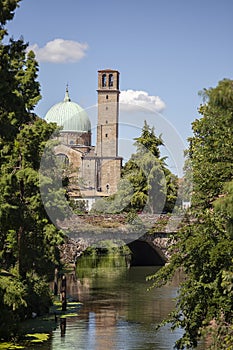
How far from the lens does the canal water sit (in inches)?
1052

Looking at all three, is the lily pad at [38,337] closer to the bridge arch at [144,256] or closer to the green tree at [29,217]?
the green tree at [29,217]

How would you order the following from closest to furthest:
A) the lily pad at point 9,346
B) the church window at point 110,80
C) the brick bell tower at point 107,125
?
the lily pad at point 9,346, the brick bell tower at point 107,125, the church window at point 110,80

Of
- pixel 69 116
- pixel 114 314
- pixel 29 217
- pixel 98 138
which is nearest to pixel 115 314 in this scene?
pixel 114 314

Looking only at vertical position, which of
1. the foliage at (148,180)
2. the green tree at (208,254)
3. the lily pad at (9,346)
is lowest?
the lily pad at (9,346)

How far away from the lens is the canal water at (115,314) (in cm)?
2672

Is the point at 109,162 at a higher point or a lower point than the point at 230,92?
higher

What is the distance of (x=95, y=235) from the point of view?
5494cm

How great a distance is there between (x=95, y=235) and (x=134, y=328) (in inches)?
992

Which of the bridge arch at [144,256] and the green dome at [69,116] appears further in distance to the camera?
the green dome at [69,116]

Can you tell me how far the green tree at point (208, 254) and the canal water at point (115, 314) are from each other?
6.68 m

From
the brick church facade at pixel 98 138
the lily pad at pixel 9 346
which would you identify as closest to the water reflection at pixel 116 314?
the lily pad at pixel 9 346

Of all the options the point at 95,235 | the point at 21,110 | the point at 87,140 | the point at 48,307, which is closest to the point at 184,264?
the point at 21,110

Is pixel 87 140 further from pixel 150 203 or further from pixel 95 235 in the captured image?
pixel 95 235

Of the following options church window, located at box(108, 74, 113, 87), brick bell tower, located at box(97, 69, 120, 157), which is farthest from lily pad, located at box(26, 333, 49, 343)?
church window, located at box(108, 74, 113, 87)
